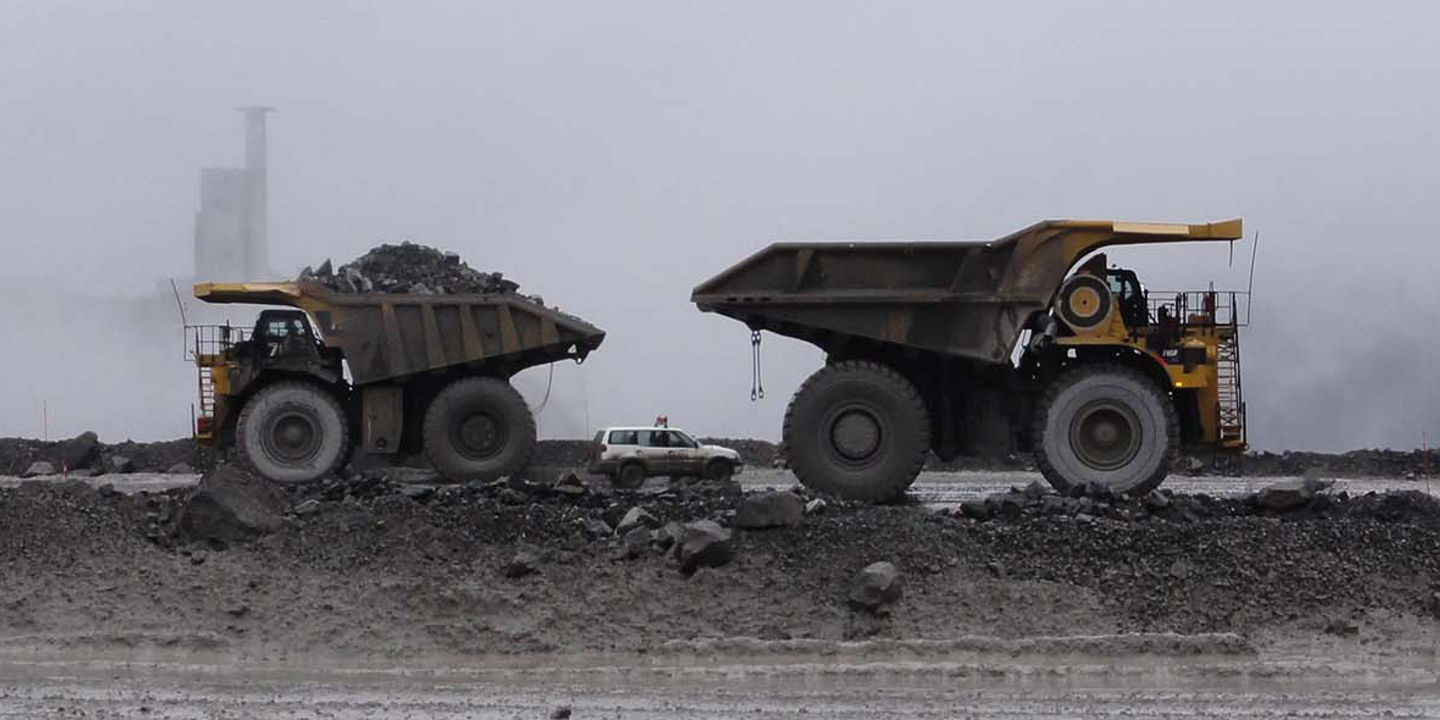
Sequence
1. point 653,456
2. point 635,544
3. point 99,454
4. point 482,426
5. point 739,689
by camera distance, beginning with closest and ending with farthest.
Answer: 1. point 739,689
2. point 635,544
3. point 482,426
4. point 653,456
5. point 99,454

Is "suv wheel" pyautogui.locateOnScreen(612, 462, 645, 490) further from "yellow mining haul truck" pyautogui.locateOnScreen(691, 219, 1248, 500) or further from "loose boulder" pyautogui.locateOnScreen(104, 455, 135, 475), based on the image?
"yellow mining haul truck" pyautogui.locateOnScreen(691, 219, 1248, 500)

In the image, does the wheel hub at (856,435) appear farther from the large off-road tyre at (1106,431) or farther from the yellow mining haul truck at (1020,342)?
the large off-road tyre at (1106,431)

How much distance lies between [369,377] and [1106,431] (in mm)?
9557

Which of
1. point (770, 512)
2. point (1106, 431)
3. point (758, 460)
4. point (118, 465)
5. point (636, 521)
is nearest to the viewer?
point (770, 512)

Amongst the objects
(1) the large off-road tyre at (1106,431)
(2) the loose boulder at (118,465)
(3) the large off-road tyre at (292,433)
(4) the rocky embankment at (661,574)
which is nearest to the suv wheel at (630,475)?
(3) the large off-road tyre at (292,433)

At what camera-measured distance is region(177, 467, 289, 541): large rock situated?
536 inches

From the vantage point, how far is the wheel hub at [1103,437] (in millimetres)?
17219

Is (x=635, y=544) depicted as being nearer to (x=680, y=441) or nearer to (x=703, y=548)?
(x=703, y=548)

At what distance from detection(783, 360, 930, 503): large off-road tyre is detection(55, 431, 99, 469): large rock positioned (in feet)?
54.6

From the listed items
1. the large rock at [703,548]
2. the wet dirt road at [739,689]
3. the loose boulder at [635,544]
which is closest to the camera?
the wet dirt road at [739,689]

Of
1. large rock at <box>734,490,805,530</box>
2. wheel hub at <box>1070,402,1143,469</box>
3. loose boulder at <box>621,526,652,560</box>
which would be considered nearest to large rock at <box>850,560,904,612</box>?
large rock at <box>734,490,805,530</box>

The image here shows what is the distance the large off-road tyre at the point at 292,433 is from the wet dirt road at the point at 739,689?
11608 mm

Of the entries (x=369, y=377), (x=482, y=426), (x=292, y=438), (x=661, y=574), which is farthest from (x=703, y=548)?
(x=292, y=438)

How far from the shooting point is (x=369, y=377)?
75.7 ft
